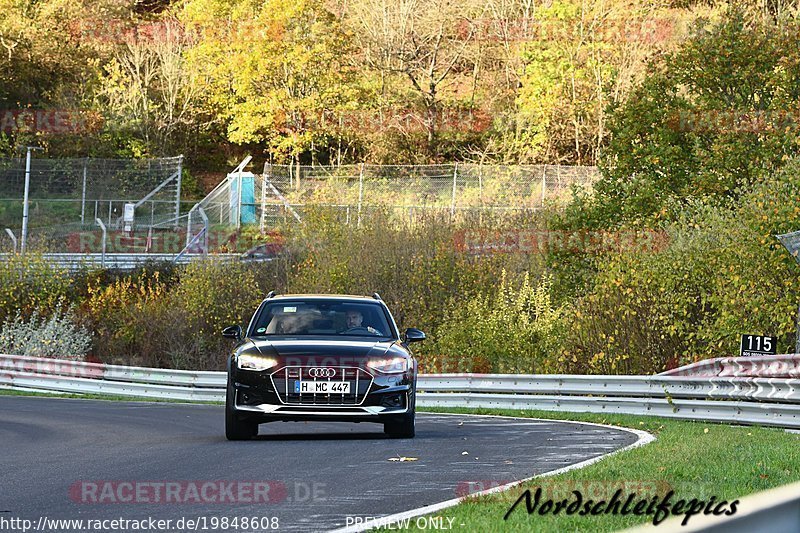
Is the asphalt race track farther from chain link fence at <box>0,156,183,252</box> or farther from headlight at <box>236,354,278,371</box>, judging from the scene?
chain link fence at <box>0,156,183,252</box>

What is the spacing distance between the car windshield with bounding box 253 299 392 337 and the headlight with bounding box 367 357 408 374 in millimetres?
953

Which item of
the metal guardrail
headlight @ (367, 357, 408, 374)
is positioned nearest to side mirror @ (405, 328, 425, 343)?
headlight @ (367, 357, 408, 374)

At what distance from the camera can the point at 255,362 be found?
14.5 m

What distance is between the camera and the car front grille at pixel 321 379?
47.3 feet

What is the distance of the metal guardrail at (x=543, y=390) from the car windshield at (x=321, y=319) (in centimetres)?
515

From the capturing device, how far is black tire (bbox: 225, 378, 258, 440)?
1457 centimetres

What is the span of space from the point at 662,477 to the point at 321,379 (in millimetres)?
Answer: 5167

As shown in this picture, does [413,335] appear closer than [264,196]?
Yes

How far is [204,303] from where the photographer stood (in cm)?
4172

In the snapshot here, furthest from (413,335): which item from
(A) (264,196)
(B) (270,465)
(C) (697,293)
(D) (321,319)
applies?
(A) (264,196)

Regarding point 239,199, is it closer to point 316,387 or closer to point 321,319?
point 321,319

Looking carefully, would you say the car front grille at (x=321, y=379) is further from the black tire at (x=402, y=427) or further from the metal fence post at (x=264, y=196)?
the metal fence post at (x=264, y=196)

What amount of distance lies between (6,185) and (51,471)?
4058cm

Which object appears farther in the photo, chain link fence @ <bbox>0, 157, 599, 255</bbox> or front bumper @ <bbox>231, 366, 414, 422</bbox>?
chain link fence @ <bbox>0, 157, 599, 255</bbox>
